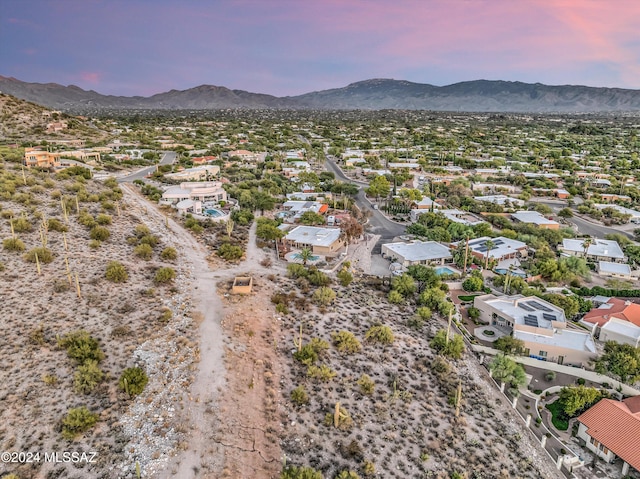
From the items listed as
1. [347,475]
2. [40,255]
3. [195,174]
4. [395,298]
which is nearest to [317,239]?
[395,298]

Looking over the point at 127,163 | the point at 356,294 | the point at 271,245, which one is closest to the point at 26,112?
the point at 127,163

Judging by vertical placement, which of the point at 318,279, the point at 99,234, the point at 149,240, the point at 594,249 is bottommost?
the point at 594,249

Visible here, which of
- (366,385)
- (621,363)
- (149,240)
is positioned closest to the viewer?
(366,385)

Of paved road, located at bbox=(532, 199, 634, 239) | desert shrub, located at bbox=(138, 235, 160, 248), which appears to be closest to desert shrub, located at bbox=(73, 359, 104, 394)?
desert shrub, located at bbox=(138, 235, 160, 248)

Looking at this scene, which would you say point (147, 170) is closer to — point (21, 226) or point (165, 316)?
point (21, 226)

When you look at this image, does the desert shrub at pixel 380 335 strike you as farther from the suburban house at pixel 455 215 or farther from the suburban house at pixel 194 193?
the suburban house at pixel 194 193

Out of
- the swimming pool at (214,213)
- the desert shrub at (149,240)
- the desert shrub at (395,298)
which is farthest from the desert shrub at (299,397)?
the swimming pool at (214,213)
